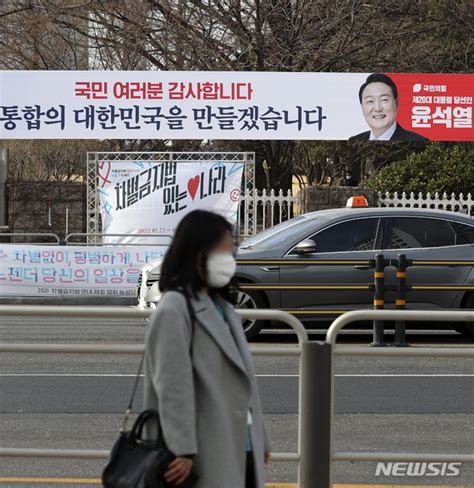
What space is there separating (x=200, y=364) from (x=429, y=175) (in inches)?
866

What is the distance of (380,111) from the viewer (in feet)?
65.5

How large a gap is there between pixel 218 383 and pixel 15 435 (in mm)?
3959

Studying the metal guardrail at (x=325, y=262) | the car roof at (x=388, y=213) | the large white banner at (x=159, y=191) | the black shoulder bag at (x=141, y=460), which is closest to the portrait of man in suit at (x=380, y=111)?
the large white banner at (x=159, y=191)

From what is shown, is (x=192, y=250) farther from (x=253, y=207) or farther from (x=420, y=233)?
(x=253, y=207)

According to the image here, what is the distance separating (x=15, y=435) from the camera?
7.47 m

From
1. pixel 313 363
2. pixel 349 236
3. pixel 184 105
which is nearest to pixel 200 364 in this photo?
pixel 313 363

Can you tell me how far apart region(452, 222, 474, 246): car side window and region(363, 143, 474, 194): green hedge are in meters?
11.5

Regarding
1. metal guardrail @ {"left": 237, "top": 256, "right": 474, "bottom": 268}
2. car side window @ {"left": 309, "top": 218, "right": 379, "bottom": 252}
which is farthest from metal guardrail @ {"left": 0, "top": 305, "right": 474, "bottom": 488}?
car side window @ {"left": 309, "top": 218, "right": 379, "bottom": 252}

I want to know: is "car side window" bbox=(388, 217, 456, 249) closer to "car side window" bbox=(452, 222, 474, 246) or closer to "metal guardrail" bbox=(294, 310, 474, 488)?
"car side window" bbox=(452, 222, 474, 246)

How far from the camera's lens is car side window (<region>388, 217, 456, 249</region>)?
13094 mm

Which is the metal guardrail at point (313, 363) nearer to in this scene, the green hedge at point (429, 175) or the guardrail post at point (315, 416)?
the guardrail post at point (315, 416)

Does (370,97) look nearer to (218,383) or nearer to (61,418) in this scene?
(61,418)

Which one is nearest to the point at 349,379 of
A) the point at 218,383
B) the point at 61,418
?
the point at 61,418

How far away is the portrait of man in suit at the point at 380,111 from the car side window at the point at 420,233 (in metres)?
6.91
